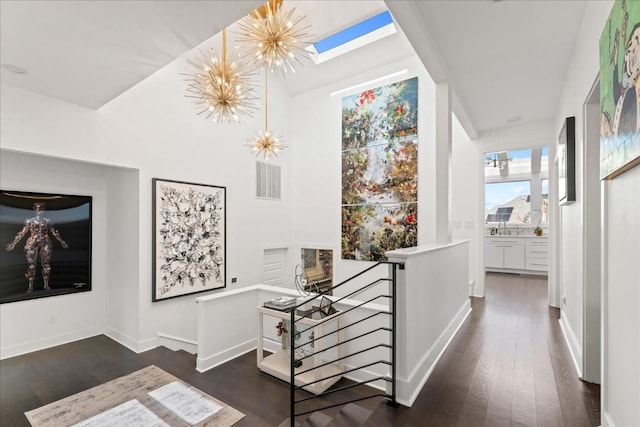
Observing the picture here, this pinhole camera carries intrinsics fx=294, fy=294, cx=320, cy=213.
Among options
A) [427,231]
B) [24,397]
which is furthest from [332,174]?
[24,397]

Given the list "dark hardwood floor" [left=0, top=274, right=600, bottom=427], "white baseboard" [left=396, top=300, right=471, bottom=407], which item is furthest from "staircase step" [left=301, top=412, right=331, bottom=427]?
"white baseboard" [left=396, top=300, right=471, bottom=407]

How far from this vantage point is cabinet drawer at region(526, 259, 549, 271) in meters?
7.26

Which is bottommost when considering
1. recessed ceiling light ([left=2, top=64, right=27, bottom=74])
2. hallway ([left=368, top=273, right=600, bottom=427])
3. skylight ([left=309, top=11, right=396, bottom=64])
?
hallway ([left=368, top=273, right=600, bottom=427])

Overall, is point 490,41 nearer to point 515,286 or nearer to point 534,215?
point 515,286

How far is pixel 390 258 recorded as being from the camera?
2.32 m

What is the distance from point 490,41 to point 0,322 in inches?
248

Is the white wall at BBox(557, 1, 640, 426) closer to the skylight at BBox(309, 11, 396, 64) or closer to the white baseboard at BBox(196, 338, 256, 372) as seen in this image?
the white baseboard at BBox(196, 338, 256, 372)

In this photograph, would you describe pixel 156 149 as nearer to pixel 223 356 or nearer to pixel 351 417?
pixel 223 356

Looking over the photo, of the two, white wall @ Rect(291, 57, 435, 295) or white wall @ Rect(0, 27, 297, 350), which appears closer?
white wall @ Rect(0, 27, 297, 350)

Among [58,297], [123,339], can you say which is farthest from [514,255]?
[58,297]

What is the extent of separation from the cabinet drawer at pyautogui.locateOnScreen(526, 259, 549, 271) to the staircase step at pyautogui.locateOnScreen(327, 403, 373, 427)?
23.7 feet

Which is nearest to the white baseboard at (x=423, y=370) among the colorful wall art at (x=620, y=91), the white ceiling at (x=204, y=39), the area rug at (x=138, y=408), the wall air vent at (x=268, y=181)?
the area rug at (x=138, y=408)

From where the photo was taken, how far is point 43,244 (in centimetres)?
392

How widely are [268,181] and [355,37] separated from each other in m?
3.24
